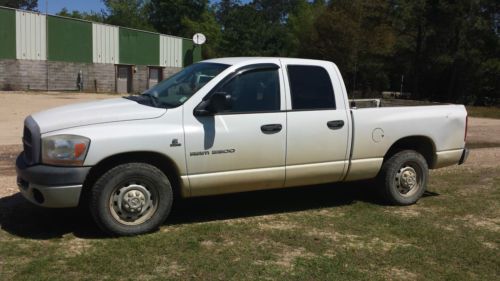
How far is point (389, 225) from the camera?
6.30 meters

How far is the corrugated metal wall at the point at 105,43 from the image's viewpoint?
37.5 metres

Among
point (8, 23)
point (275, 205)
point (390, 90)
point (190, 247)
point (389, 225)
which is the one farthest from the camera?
point (390, 90)

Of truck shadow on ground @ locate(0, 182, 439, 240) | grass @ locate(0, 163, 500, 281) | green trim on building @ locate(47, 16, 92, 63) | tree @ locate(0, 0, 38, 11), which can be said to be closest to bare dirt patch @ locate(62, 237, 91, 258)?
grass @ locate(0, 163, 500, 281)

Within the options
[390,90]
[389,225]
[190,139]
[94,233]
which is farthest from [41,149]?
[390,90]

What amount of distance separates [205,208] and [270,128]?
1445 millimetres

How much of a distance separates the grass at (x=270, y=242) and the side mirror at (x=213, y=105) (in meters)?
1.25

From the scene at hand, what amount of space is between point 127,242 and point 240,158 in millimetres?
1455

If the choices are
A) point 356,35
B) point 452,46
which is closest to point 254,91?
point 356,35

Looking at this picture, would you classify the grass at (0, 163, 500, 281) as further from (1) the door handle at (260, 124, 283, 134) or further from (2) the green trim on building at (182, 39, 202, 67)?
(2) the green trim on building at (182, 39, 202, 67)

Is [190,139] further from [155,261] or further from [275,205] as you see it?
[275,205]

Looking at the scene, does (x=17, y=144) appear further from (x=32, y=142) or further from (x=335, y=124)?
(x=335, y=124)

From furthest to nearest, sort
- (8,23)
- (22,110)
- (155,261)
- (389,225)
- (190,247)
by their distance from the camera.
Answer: (8,23), (22,110), (389,225), (190,247), (155,261)

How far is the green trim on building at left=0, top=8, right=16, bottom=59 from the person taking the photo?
32031 millimetres

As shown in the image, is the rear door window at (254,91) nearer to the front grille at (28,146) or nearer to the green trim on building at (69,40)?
the front grille at (28,146)
